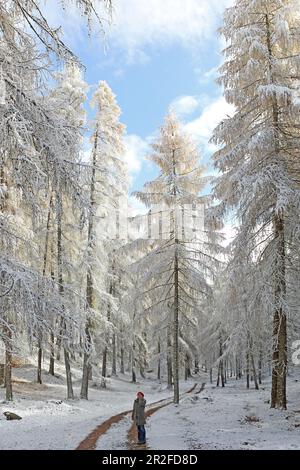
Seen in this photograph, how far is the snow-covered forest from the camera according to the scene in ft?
20.0

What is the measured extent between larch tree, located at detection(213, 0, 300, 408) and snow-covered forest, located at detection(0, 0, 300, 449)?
0.06 m

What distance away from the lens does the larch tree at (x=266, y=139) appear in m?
13.3

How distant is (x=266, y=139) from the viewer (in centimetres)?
1382

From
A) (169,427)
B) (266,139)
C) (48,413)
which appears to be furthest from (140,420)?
(266,139)

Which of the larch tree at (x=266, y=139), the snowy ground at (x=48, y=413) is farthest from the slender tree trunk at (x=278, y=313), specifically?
the snowy ground at (x=48, y=413)

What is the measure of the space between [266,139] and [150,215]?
333 inches

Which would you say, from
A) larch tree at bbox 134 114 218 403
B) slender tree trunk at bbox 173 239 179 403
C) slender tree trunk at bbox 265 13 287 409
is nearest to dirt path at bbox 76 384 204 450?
slender tree trunk at bbox 173 239 179 403

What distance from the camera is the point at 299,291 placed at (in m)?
13.8

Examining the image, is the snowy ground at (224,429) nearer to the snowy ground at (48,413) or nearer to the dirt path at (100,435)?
the dirt path at (100,435)

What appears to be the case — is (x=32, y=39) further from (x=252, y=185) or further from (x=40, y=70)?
(x=252, y=185)

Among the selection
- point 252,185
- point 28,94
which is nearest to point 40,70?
point 28,94

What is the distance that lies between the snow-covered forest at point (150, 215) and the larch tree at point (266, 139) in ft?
0.20

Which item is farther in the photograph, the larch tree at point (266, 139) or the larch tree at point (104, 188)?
the larch tree at point (104, 188)
